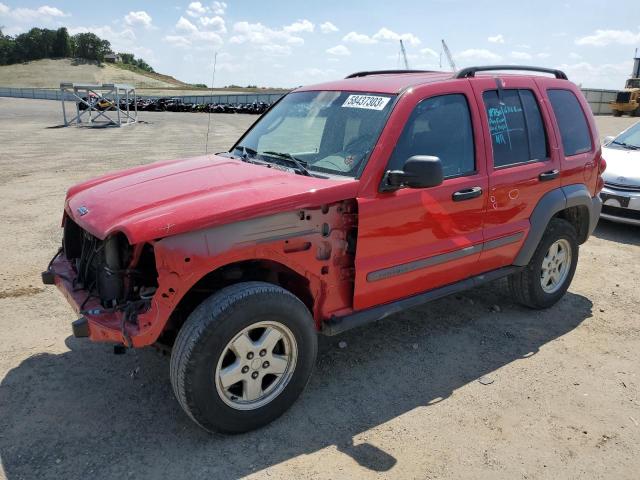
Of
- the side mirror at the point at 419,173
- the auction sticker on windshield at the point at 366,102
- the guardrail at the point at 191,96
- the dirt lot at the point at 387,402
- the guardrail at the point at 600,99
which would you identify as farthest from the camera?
the guardrail at the point at 191,96

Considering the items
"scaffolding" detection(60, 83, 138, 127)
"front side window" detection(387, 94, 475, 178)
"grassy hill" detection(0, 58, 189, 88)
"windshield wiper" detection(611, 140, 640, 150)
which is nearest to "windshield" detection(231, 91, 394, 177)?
"front side window" detection(387, 94, 475, 178)

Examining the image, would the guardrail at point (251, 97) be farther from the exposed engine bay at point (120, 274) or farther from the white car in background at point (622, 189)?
the exposed engine bay at point (120, 274)

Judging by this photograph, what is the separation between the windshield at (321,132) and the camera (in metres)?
3.55

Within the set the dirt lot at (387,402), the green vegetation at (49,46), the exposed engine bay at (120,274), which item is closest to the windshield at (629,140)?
the dirt lot at (387,402)

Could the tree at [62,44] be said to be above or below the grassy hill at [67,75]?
above

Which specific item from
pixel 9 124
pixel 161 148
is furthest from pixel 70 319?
pixel 9 124

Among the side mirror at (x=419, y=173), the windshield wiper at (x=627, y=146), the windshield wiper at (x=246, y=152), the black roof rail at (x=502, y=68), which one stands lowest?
the windshield wiper at (x=246, y=152)

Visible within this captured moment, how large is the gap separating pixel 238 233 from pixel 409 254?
1.27m

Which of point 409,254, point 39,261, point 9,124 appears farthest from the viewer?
point 9,124

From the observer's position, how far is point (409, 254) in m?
3.66

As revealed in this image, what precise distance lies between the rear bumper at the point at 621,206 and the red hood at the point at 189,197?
18.5ft

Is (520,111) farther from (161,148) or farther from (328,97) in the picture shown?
(161,148)

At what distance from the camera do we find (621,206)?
7.42 metres

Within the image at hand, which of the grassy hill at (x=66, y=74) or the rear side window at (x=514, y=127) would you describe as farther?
the grassy hill at (x=66, y=74)
